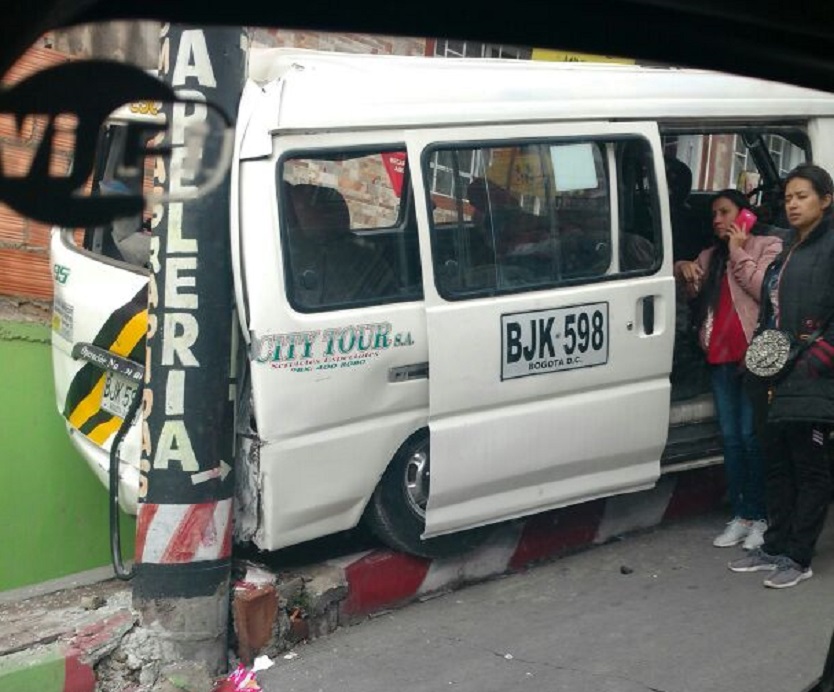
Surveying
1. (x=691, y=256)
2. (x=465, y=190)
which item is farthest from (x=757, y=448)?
(x=465, y=190)

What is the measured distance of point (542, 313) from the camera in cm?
562

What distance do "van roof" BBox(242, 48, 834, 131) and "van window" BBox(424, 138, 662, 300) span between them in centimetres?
15

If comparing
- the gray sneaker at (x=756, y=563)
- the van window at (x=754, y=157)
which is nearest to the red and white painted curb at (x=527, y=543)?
the gray sneaker at (x=756, y=563)

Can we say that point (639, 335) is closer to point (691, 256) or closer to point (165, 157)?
point (691, 256)

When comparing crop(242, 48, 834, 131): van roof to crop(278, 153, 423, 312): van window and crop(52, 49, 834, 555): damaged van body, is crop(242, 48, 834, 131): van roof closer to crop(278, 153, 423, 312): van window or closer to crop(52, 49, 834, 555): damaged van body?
crop(52, 49, 834, 555): damaged van body

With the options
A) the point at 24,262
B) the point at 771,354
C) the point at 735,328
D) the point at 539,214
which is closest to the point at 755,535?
the point at 735,328

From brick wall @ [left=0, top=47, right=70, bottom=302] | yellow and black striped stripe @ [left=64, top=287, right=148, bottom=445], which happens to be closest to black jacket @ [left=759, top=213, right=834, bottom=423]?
yellow and black striped stripe @ [left=64, top=287, right=148, bottom=445]

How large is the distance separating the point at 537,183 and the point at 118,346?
72.4 inches

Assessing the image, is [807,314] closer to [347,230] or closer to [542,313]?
[542,313]

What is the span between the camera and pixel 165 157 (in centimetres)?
166

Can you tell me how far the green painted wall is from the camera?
5.91 meters

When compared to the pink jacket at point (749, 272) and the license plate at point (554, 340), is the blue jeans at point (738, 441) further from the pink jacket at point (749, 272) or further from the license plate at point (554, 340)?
the license plate at point (554, 340)

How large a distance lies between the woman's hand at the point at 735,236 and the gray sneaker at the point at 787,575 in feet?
4.58

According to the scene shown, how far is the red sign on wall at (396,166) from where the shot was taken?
531cm
